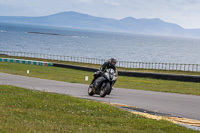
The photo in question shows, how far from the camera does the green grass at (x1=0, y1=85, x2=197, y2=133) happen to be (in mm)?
7457

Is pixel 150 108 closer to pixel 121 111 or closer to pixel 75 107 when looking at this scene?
pixel 121 111

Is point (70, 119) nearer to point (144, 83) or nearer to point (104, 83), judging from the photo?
point (104, 83)

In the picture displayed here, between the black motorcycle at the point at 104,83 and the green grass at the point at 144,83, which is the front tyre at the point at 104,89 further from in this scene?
the green grass at the point at 144,83

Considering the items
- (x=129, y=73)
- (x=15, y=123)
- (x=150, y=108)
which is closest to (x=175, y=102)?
(x=150, y=108)

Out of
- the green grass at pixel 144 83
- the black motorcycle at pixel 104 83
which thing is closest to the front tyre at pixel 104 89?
the black motorcycle at pixel 104 83

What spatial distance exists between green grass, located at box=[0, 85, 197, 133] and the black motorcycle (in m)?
3.09

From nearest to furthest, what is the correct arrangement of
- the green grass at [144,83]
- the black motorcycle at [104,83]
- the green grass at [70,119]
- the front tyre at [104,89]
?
the green grass at [70,119]
the black motorcycle at [104,83]
the front tyre at [104,89]
the green grass at [144,83]

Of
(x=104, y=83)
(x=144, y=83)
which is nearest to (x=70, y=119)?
(x=104, y=83)

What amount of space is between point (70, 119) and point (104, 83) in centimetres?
649

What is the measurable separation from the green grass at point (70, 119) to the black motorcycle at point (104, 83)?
309 centimetres

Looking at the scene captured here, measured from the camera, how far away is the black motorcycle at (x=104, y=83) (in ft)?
48.1

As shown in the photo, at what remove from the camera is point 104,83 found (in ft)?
49.5

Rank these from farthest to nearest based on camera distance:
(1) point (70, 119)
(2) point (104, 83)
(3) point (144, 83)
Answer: (3) point (144, 83) → (2) point (104, 83) → (1) point (70, 119)

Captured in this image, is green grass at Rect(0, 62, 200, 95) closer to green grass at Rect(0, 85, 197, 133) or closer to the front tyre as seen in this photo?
the front tyre
